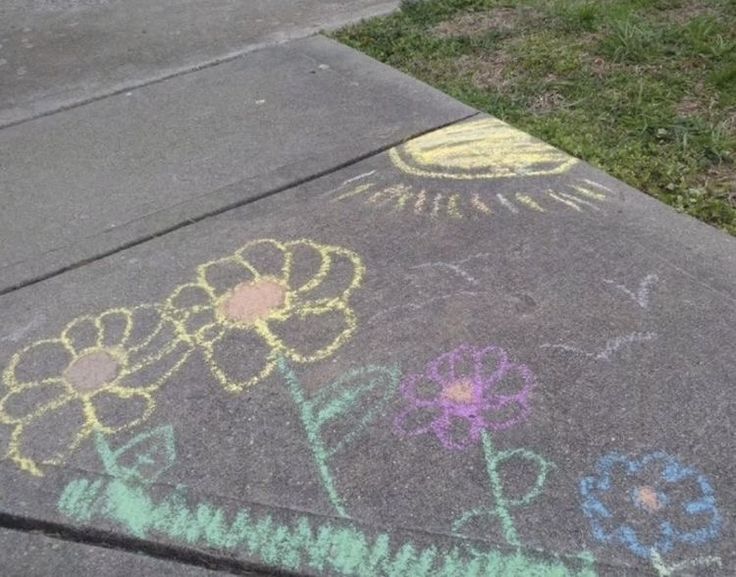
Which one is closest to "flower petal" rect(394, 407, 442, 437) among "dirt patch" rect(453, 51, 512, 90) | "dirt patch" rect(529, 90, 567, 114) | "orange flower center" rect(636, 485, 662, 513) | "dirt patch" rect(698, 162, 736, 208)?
"orange flower center" rect(636, 485, 662, 513)

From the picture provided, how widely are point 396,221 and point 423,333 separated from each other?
707 mm

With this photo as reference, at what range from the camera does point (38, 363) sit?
261cm

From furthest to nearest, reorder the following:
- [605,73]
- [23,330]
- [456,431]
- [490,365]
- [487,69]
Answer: [487,69] < [605,73] < [23,330] < [490,365] < [456,431]

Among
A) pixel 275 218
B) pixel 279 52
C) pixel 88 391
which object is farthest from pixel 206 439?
pixel 279 52

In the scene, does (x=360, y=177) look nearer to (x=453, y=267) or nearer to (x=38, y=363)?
(x=453, y=267)

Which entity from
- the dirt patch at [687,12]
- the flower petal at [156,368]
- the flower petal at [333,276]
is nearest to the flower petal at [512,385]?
the flower petal at [333,276]

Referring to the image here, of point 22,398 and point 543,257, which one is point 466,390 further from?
point 22,398

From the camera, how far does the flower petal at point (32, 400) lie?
Answer: 243 cm

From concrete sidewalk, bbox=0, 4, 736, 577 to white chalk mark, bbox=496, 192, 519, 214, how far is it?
27 mm

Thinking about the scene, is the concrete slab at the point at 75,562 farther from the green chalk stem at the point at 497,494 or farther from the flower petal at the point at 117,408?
the green chalk stem at the point at 497,494

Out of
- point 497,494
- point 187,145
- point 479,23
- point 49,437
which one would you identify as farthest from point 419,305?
point 479,23

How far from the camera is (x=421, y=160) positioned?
355cm

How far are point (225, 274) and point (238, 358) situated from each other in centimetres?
49

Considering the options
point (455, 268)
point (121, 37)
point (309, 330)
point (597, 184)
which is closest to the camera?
point (309, 330)
